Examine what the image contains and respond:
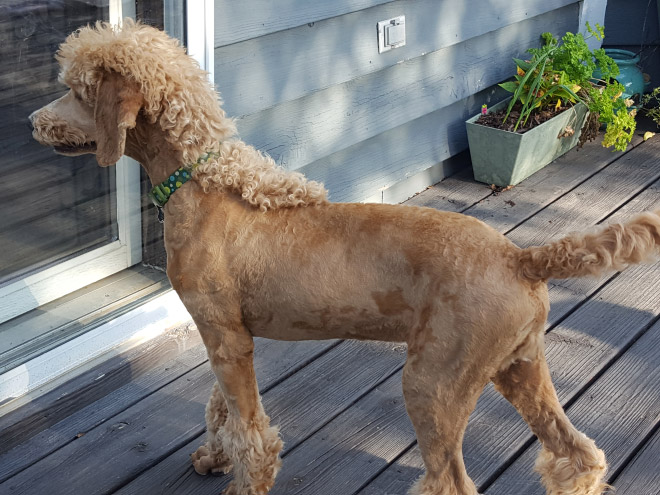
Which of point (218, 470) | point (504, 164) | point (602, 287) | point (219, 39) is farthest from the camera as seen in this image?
point (504, 164)

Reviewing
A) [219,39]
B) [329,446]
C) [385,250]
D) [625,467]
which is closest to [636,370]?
[625,467]

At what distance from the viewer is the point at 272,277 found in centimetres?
216

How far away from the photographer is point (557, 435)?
2.27 meters

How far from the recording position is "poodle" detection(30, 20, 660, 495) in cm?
196

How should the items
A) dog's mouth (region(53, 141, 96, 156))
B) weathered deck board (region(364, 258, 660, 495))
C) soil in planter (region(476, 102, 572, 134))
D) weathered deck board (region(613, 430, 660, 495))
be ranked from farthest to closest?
soil in planter (region(476, 102, 572, 134)), weathered deck board (region(364, 258, 660, 495)), weathered deck board (region(613, 430, 660, 495)), dog's mouth (region(53, 141, 96, 156))

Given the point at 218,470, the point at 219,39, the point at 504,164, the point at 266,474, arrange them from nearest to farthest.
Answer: the point at 266,474 → the point at 218,470 → the point at 219,39 → the point at 504,164

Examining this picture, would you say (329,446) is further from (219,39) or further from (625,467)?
(219,39)

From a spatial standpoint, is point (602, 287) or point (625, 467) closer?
point (625, 467)

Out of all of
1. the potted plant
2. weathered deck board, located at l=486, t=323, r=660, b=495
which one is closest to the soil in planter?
the potted plant

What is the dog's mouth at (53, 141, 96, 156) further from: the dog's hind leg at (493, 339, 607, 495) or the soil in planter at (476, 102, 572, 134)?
the soil in planter at (476, 102, 572, 134)

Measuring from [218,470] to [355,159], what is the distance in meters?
1.93

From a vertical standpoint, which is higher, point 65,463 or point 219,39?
point 219,39

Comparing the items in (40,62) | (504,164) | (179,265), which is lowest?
(504,164)

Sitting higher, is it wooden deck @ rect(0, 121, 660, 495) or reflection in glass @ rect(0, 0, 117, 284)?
reflection in glass @ rect(0, 0, 117, 284)
